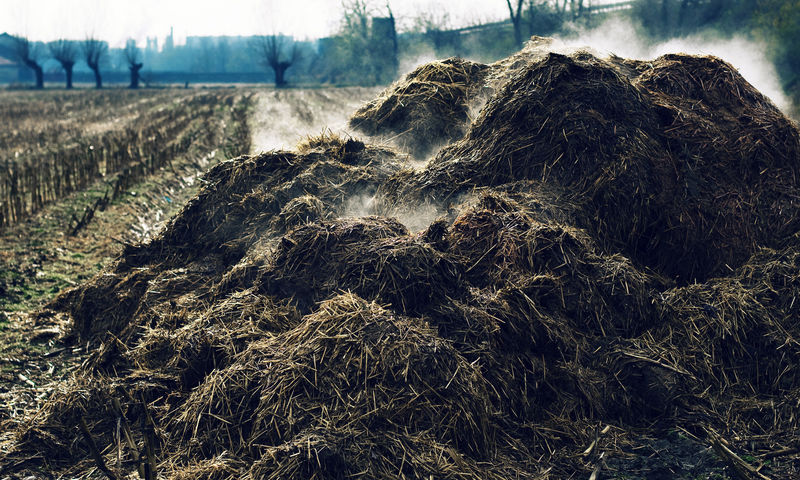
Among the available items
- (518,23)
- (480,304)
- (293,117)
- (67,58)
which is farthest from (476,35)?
(480,304)

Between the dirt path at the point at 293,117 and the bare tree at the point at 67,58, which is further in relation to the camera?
the bare tree at the point at 67,58

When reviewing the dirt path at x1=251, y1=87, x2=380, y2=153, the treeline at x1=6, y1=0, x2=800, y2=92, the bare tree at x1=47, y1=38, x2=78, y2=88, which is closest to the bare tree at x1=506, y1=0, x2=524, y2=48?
the treeline at x1=6, y1=0, x2=800, y2=92

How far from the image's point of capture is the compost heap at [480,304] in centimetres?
343

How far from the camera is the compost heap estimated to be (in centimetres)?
343

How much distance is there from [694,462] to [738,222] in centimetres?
246

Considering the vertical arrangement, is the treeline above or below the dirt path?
above

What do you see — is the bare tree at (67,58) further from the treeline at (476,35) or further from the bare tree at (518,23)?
the bare tree at (518,23)

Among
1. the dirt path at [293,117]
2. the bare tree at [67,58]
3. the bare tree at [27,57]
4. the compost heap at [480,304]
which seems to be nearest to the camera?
the compost heap at [480,304]

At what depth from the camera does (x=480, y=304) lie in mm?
4070

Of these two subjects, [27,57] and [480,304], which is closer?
[480,304]

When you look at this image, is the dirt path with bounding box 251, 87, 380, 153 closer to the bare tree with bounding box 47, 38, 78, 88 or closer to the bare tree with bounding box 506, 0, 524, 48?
the bare tree with bounding box 506, 0, 524, 48

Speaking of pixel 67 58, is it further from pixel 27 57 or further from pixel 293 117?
pixel 293 117

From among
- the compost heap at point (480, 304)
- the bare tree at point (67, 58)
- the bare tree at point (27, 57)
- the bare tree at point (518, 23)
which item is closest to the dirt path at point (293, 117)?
the compost heap at point (480, 304)

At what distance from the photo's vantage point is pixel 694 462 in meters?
3.44
